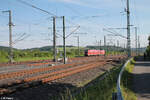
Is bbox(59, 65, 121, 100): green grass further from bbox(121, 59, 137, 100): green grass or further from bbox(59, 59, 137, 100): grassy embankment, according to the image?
bbox(121, 59, 137, 100): green grass

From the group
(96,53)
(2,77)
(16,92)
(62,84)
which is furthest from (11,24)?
(96,53)

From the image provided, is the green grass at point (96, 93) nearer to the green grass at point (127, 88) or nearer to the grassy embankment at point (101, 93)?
the grassy embankment at point (101, 93)

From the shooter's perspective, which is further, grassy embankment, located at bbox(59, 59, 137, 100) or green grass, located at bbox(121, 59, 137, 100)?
green grass, located at bbox(121, 59, 137, 100)

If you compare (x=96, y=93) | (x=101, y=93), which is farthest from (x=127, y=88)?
(x=101, y=93)

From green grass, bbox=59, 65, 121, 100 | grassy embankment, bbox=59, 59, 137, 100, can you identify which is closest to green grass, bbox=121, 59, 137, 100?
grassy embankment, bbox=59, 59, 137, 100

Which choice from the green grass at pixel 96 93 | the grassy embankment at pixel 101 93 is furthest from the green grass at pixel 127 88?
the green grass at pixel 96 93

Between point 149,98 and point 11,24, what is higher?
point 11,24

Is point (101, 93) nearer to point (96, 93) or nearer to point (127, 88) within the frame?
point (96, 93)

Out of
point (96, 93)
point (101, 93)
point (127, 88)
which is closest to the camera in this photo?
point (101, 93)

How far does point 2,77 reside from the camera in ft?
57.0

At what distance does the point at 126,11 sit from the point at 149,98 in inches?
803

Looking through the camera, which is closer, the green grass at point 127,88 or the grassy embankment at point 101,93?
the grassy embankment at point 101,93

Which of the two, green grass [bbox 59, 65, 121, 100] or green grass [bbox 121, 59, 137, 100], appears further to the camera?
green grass [bbox 121, 59, 137, 100]

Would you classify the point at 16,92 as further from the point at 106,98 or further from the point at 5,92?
the point at 106,98
